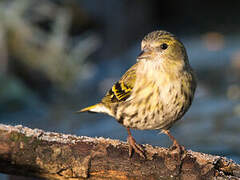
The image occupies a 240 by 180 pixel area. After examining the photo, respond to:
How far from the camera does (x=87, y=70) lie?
420 inches

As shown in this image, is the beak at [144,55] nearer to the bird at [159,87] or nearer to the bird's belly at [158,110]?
the bird at [159,87]

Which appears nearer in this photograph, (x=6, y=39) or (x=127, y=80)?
(x=127, y=80)

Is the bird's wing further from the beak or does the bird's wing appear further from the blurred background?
the blurred background

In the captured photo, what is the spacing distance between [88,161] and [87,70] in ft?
21.7

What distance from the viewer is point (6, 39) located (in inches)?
400

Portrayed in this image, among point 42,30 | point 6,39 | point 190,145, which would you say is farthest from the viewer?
point 42,30

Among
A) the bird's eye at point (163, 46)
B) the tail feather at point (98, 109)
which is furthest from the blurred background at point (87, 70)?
the bird's eye at point (163, 46)

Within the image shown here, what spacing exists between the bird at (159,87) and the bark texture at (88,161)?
1.09 ft

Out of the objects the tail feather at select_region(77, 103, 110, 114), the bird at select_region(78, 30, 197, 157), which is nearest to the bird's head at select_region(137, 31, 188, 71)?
the bird at select_region(78, 30, 197, 157)

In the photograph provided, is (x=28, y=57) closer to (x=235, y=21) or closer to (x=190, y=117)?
(x=190, y=117)

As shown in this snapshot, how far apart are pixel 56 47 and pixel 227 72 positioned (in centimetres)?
403

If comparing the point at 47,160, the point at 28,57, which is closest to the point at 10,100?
the point at 28,57

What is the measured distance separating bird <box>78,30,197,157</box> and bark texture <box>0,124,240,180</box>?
0.33 meters

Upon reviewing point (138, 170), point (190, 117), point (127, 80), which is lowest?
point (138, 170)
